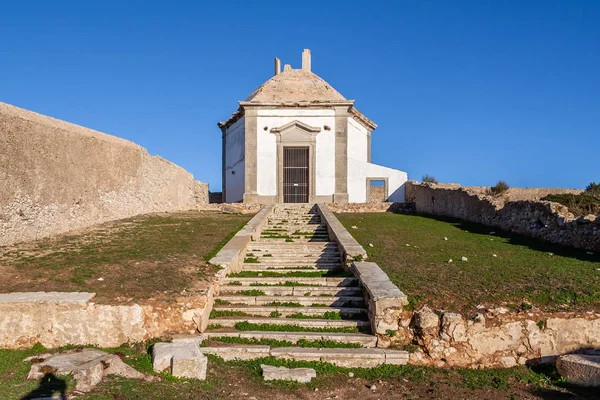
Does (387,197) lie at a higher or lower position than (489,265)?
higher

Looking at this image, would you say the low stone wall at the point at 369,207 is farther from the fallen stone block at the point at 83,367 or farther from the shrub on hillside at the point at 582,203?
the fallen stone block at the point at 83,367

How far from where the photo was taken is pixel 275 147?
2380 cm

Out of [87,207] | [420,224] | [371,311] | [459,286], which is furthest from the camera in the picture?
[420,224]

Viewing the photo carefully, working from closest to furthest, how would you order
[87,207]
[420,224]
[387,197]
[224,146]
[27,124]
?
1. [27,124]
2. [87,207]
3. [420,224]
4. [387,197]
5. [224,146]

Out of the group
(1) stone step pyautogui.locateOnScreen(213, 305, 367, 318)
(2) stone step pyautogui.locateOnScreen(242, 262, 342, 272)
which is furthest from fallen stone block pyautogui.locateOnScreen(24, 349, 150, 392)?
(2) stone step pyautogui.locateOnScreen(242, 262, 342, 272)

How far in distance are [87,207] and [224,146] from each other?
51.4 ft

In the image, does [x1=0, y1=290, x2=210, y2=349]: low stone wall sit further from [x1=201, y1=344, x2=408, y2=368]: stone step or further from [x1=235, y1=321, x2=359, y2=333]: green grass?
[x1=235, y1=321, x2=359, y2=333]: green grass

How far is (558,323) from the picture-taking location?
639 centimetres

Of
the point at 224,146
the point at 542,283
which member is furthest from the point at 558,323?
the point at 224,146

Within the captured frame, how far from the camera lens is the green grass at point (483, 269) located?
22.8 feet

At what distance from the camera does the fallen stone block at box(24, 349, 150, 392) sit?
501 cm

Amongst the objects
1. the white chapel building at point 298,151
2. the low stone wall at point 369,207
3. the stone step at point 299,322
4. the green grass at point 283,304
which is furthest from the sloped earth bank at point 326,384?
the white chapel building at point 298,151

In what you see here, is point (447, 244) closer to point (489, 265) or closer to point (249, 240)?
point (489, 265)

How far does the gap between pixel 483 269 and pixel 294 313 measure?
361 centimetres
